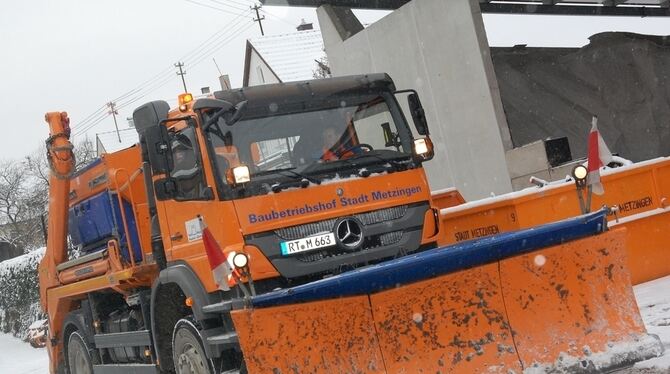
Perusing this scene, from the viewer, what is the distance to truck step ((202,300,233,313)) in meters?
5.84

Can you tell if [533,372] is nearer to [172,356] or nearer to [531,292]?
[531,292]

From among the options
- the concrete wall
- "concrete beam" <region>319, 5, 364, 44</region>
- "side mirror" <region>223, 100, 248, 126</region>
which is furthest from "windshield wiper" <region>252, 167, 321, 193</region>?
"concrete beam" <region>319, 5, 364, 44</region>

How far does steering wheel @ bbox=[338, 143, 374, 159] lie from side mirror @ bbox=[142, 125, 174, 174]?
136 cm

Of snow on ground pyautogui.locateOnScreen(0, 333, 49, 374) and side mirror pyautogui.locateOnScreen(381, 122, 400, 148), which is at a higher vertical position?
side mirror pyautogui.locateOnScreen(381, 122, 400, 148)

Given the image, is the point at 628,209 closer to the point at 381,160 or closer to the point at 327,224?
the point at 381,160

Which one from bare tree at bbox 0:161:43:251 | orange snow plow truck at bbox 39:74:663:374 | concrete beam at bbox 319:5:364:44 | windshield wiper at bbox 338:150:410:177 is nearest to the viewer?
orange snow plow truck at bbox 39:74:663:374

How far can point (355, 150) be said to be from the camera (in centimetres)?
661

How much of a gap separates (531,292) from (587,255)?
1.59ft

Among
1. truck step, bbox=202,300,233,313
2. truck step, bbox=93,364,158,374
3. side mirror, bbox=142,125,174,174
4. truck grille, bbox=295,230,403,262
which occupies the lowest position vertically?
truck step, bbox=93,364,158,374

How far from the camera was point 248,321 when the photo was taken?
5297 millimetres

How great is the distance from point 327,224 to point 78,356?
490 centimetres

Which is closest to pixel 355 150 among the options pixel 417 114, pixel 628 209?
pixel 417 114

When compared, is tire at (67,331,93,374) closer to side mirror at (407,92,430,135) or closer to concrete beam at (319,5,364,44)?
side mirror at (407,92,430,135)

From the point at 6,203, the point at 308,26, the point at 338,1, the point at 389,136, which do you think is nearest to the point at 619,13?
the point at 338,1
